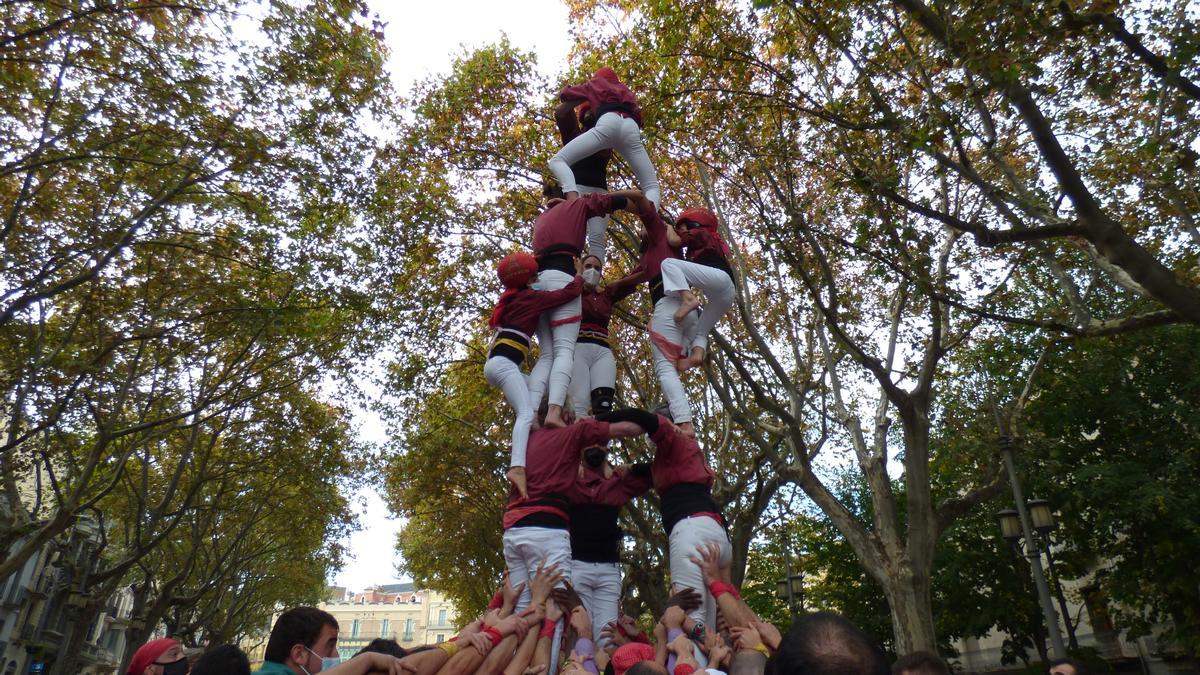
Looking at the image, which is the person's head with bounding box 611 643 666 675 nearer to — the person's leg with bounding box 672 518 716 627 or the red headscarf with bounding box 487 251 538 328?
the person's leg with bounding box 672 518 716 627

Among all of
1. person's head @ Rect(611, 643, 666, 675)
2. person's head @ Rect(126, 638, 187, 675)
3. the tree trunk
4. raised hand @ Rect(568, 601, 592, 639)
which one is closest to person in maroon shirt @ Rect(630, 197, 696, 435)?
raised hand @ Rect(568, 601, 592, 639)

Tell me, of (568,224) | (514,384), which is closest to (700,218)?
(568,224)

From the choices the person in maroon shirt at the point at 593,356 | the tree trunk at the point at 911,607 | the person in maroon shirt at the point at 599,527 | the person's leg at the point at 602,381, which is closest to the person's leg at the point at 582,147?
the person in maroon shirt at the point at 593,356

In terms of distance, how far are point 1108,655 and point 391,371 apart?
22603 millimetres

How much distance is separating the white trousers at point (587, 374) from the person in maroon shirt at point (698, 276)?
0.72 meters

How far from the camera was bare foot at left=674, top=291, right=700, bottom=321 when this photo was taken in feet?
23.3

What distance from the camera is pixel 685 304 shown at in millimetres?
7137

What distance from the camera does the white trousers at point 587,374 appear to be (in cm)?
747

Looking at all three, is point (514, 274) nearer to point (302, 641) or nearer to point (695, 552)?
point (695, 552)

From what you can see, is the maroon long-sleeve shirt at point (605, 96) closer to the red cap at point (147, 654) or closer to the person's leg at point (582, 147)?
the person's leg at point (582, 147)

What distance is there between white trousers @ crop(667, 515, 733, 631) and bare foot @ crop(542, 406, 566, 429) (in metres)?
1.26

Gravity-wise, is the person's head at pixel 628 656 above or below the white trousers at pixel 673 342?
below

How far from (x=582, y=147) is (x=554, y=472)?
3.58m

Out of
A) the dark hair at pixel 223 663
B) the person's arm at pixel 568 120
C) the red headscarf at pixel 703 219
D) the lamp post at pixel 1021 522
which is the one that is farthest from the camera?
the lamp post at pixel 1021 522
